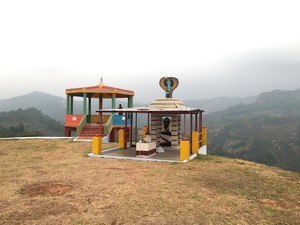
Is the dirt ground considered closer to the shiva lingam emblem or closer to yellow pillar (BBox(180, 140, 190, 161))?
yellow pillar (BBox(180, 140, 190, 161))

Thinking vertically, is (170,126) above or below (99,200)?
above

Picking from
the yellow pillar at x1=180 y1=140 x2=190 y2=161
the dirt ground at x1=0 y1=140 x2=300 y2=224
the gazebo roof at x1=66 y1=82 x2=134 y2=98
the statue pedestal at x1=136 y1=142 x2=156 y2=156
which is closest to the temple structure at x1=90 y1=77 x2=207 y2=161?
the statue pedestal at x1=136 y1=142 x2=156 y2=156

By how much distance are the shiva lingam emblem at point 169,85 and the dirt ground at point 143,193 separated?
6401 millimetres

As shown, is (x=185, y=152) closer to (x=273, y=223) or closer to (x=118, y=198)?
(x=118, y=198)

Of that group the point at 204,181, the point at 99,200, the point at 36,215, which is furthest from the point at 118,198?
the point at 204,181

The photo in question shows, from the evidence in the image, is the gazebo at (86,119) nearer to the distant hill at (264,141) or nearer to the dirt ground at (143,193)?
the dirt ground at (143,193)

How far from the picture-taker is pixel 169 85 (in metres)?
21.3

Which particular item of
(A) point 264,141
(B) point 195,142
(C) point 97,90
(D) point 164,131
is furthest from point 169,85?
(A) point 264,141

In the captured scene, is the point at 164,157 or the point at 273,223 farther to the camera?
the point at 164,157

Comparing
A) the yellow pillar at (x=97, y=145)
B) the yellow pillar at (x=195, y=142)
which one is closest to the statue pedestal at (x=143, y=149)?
the yellow pillar at (x=97, y=145)

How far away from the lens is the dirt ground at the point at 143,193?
27.0 ft

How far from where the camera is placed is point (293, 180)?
13.3 m

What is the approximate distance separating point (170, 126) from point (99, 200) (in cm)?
1249

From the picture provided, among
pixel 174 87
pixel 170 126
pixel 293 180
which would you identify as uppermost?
pixel 174 87
